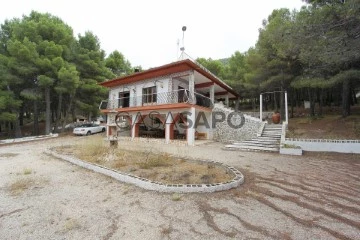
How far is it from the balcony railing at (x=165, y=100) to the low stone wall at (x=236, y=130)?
52.9 inches

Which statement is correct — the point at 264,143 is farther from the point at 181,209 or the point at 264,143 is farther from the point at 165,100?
the point at 181,209

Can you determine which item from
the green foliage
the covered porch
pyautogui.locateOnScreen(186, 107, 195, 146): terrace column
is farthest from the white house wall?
the green foliage

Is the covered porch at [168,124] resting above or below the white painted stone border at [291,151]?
above

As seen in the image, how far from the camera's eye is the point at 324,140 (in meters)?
9.47

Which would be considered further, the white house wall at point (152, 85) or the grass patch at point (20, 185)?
the white house wall at point (152, 85)

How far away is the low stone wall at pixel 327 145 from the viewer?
9039 millimetres

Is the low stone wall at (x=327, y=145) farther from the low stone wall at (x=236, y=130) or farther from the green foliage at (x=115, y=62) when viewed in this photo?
the green foliage at (x=115, y=62)

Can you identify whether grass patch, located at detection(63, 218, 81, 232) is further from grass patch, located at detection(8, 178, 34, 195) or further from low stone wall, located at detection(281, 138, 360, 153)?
low stone wall, located at detection(281, 138, 360, 153)

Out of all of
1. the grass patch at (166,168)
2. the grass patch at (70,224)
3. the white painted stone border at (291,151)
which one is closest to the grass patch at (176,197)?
the grass patch at (166,168)

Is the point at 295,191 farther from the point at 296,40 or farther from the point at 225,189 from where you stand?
the point at 296,40

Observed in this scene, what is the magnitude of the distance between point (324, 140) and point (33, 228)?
36.8 feet

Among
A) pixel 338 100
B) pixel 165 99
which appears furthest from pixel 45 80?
pixel 338 100

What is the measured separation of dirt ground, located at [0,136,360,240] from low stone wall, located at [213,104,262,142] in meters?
7.72

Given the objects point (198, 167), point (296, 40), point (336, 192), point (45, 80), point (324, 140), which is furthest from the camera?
point (45, 80)
